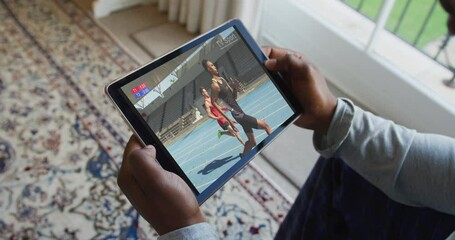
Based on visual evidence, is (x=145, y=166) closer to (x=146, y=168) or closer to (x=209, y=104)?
(x=146, y=168)

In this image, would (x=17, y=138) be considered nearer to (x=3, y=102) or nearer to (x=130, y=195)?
(x=3, y=102)

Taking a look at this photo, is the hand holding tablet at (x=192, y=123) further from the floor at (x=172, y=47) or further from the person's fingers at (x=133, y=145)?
the floor at (x=172, y=47)

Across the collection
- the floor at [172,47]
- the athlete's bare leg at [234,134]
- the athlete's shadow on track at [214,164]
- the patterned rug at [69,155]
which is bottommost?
the patterned rug at [69,155]

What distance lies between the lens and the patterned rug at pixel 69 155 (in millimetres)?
1025

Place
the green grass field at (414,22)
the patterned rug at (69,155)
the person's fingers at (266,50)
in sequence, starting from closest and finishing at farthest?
the person's fingers at (266,50), the patterned rug at (69,155), the green grass field at (414,22)

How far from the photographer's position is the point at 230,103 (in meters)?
0.60

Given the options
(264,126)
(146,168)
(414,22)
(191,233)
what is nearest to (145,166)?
(146,168)

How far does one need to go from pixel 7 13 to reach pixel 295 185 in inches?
57.1

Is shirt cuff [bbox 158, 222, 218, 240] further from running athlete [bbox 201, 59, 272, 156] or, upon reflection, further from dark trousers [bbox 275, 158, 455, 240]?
dark trousers [bbox 275, 158, 455, 240]

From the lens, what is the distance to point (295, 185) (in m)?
1.20

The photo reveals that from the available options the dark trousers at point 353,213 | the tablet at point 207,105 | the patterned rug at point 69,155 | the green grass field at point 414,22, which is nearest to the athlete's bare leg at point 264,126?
the tablet at point 207,105

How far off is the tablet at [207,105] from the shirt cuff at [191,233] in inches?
2.0

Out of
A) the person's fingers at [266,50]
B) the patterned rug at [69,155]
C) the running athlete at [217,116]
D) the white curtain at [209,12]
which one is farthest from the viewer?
the white curtain at [209,12]

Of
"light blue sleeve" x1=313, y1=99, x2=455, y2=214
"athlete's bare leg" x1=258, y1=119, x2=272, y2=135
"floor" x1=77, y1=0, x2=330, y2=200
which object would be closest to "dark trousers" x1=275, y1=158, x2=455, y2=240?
"light blue sleeve" x1=313, y1=99, x2=455, y2=214
